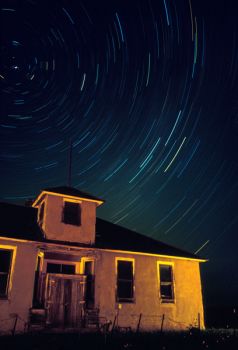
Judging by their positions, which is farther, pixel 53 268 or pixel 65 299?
pixel 53 268

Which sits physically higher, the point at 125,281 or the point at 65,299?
the point at 125,281

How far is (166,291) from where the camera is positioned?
18719 mm

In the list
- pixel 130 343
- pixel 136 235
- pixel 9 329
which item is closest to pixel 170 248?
pixel 136 235

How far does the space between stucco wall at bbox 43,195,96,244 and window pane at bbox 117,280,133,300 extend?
106 inches

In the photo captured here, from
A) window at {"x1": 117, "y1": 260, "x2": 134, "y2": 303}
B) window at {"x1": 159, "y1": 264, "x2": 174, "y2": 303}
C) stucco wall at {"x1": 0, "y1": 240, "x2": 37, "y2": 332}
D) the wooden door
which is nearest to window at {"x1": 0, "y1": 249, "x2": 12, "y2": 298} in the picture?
stucco wall at {"x1": 0, "y1": 240, "x2": 37, "y2": 332}

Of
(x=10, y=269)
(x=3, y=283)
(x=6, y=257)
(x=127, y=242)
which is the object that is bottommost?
(x=3, y=283)

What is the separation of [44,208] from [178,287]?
836cm

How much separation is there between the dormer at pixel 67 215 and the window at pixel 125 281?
6.77 feet

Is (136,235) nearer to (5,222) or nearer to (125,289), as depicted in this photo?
(125,289)

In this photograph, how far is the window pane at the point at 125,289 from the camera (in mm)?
17516

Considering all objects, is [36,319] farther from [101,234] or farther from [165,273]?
[165,273]

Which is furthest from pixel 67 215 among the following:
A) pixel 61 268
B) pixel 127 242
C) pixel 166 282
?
pixel 166 282

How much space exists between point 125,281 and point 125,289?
0.41 m

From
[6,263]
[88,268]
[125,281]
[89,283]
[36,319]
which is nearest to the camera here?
[36,319]
